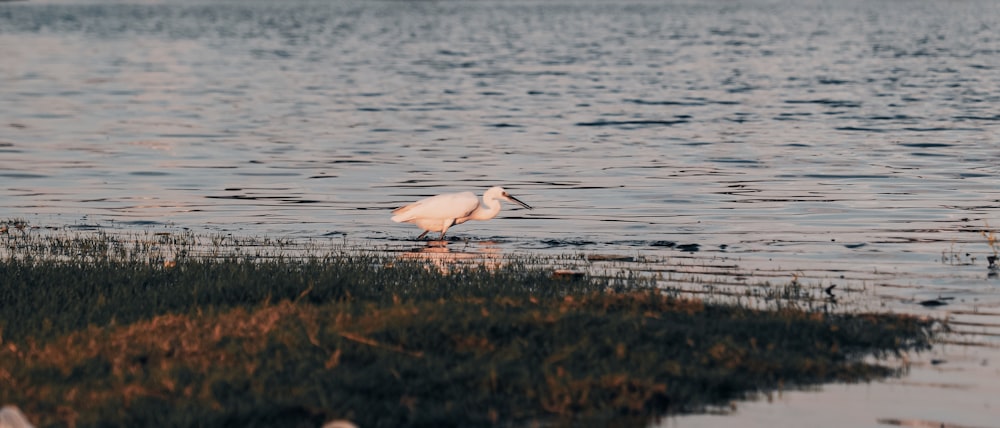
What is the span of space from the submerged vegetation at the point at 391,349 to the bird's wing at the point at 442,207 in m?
4.92

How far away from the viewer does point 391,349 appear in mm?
10133

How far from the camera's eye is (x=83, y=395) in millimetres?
9156

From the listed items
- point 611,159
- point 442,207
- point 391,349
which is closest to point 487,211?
point 442,207

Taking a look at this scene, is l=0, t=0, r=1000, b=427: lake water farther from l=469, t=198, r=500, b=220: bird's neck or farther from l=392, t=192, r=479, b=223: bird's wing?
l=392, t=192, r=479, b=223: bird's wing

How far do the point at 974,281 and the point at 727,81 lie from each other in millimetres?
39088

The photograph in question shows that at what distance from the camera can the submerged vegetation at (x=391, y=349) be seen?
906 centimetres

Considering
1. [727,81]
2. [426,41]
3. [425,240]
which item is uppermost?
[426,41]

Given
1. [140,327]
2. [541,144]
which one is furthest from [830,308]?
[541,144]

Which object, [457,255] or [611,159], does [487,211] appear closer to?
[457,255]

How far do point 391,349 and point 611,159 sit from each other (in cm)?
2048

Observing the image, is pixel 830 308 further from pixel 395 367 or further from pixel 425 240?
pixel 425 240

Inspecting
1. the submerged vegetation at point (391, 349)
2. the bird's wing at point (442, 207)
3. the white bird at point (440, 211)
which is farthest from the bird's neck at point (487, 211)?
the submerged vegetation at point (391, 349)

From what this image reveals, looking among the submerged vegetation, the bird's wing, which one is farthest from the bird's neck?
the submerged vegetation

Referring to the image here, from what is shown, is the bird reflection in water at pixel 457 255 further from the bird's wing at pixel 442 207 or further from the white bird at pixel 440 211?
the bird's wing at pixel 442 207
